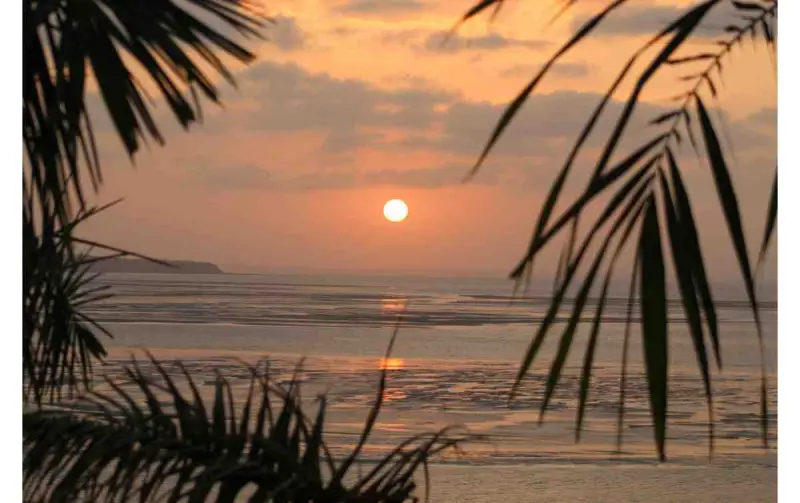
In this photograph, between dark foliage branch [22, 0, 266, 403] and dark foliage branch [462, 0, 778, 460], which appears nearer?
dark foliage branch [462, 0, 778, 460]

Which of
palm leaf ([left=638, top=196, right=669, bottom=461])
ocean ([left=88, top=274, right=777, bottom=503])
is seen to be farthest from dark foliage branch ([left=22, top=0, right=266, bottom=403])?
palm leaf ([left=638, top=196, right=669, bottom=461])

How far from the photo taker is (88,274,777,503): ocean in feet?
5.05

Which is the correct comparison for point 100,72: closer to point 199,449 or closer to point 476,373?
point 199,449

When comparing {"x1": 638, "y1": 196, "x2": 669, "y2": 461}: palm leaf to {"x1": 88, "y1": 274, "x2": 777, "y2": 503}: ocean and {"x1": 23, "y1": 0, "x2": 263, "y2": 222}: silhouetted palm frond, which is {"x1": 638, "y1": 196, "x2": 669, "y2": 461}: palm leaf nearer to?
{"x1": 88, "y1": 274, "x2": 777, "y2": 503}: ocean

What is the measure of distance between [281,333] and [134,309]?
0.85 feet

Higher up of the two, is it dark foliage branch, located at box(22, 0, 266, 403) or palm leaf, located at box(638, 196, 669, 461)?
dark foliage branch, located at box(22, 0, 266, 403)

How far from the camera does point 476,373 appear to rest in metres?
1.55

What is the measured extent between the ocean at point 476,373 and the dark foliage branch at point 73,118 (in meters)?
0.16

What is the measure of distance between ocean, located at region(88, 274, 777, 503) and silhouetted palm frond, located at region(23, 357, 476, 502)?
35mm

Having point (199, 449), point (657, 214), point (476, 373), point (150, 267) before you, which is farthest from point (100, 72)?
point (657, 214)

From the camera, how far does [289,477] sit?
140cm

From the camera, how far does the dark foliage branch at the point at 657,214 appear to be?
145 centimetres

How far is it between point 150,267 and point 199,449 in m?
0.34

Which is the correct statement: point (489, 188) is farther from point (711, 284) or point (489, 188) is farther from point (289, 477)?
point (289, 477)
